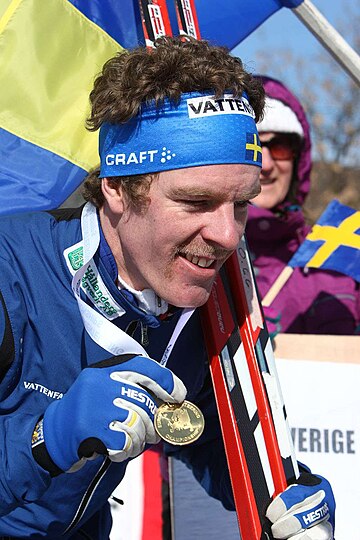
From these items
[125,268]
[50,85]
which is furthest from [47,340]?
[50,85]

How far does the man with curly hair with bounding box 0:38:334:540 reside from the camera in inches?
87.9

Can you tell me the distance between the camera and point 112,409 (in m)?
2.14

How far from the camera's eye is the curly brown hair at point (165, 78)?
2432mm

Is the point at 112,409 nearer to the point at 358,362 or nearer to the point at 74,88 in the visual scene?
the point at 74,88

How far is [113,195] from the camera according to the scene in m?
2.54

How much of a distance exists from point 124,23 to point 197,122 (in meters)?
1.20

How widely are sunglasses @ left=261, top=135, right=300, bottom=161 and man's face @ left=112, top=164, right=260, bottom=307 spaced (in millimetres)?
2177

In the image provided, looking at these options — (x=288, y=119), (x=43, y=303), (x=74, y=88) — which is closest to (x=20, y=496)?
(x=43, y=303)

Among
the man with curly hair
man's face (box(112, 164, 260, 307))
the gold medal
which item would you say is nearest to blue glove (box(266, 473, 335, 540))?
the man with curly hair

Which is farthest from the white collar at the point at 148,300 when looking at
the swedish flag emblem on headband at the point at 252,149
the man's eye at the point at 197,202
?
the swedish flag emblem on headband at the point at 252,149

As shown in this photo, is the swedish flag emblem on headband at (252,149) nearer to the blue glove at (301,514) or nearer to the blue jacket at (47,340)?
the blue jacket at (47,340)

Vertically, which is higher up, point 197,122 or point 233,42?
point 233,42

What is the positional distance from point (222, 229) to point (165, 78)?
45 cm

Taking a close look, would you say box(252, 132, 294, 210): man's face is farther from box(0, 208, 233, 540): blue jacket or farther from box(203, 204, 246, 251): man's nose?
box(203, 204, 246, 251): man's nose
